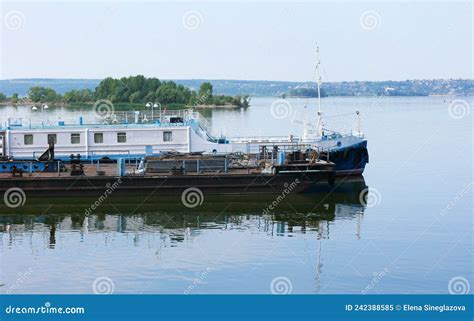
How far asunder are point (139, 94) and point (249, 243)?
317 ft

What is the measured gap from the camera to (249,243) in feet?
77.3

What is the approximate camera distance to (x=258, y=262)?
21.2m

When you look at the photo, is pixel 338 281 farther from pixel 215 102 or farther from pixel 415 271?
pixel 215 102

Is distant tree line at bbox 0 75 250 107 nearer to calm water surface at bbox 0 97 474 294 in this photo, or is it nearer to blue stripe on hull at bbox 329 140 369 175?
blue stripe on hull at bbox 329 140 369 175

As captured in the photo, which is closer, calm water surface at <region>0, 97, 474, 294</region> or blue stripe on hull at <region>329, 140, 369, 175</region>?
calm water surface at <region>0, 97, 474, 294</region>

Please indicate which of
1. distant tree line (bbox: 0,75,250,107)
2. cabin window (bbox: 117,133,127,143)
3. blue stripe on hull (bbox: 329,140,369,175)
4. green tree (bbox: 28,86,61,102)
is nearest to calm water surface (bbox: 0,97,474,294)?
blue stripe on hull (bbox: 329,140,369,175)

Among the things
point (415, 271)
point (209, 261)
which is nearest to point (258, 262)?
point (209, 261)

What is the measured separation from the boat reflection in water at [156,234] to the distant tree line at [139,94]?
7496 cm

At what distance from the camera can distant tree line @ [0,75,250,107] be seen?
114 m

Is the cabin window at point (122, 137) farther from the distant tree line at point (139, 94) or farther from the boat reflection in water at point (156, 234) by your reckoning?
the distant tree line at point (139, 94)

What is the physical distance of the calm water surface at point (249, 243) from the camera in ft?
64.2

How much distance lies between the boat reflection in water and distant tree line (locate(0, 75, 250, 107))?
7496cm

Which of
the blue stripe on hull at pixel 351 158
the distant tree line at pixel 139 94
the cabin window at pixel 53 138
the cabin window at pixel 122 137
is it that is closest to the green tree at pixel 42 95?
the distant tree line at pixel 139 94

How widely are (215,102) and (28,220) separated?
10178cm
